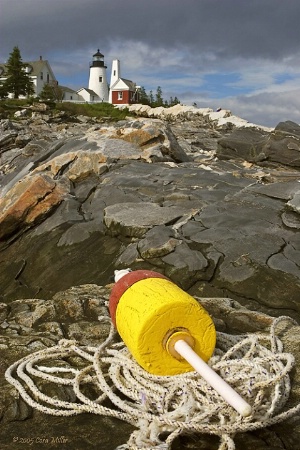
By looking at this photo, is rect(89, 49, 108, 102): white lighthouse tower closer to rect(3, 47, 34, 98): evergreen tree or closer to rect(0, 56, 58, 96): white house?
rect(0, 56, 58, 96): white house

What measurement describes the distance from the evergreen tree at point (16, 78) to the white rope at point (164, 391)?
68708mm

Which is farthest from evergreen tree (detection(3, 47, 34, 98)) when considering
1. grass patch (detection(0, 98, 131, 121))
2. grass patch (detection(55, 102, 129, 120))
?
grass patch (detection(55, 102, 129, 120))

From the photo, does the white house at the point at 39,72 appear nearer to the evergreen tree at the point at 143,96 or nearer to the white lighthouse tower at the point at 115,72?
the white lighthouse tower at the point at 115,72

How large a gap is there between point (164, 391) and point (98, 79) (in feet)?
316

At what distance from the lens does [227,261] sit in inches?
288

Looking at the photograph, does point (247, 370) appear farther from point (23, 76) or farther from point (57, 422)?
point (23, 76)

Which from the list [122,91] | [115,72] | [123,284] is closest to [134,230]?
[123,284]

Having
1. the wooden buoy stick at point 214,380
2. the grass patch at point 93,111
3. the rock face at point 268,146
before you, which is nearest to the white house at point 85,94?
Answer: the grass patch at point 93,111

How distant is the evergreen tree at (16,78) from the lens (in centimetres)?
6644

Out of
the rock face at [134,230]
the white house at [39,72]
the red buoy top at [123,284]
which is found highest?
the white house at [39,72]

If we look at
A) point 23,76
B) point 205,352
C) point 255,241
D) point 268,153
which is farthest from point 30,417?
point 23,76

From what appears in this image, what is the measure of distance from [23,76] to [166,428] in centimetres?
7196

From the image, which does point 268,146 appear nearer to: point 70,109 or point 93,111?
point 70,109

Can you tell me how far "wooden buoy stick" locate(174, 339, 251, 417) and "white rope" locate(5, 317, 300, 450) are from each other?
0.21m
